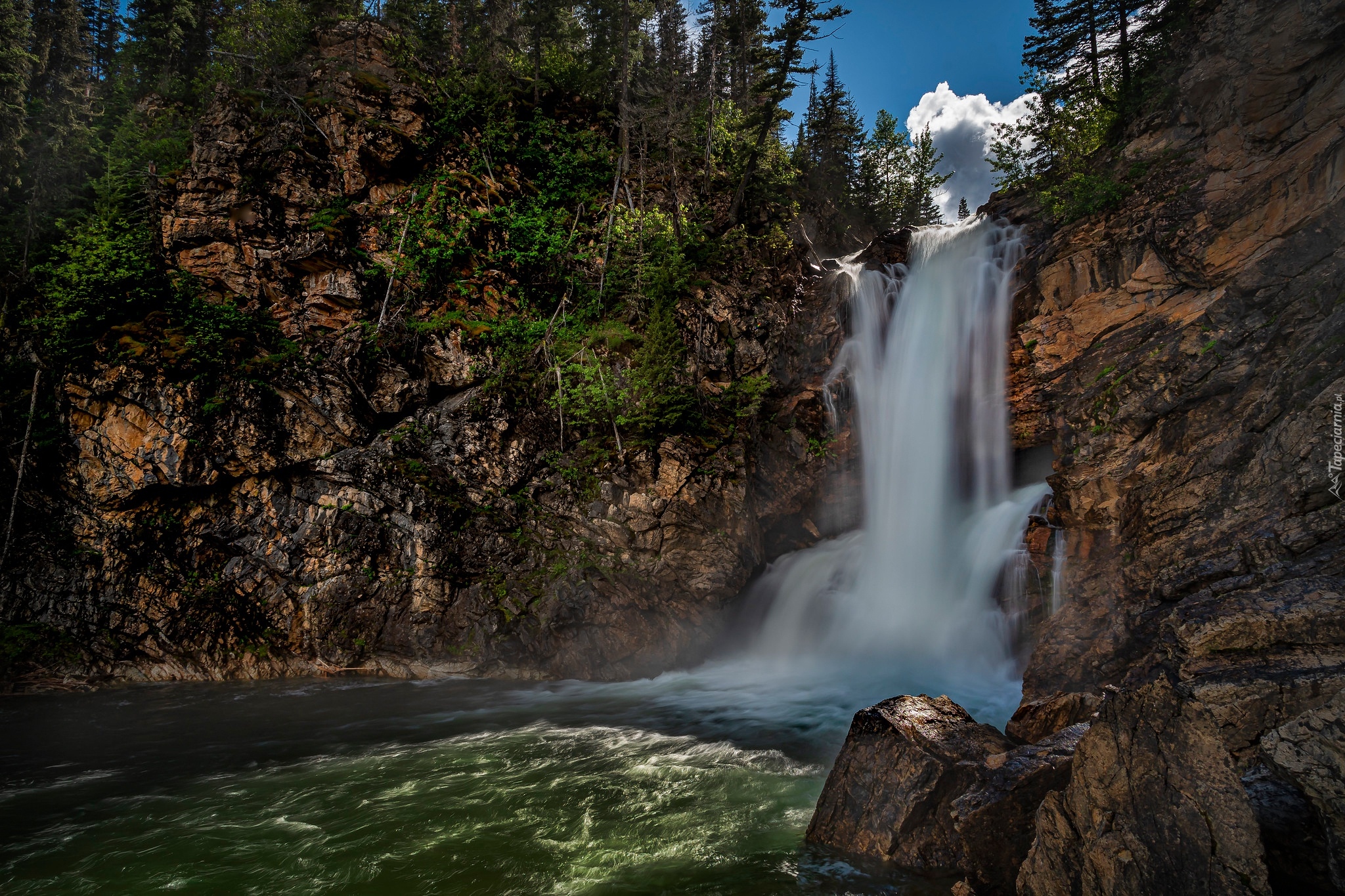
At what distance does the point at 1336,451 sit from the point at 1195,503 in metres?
1.92

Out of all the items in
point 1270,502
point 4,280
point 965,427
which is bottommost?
point 1270,502

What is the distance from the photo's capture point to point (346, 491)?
12.1 metres

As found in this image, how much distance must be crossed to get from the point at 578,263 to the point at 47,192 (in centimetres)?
1279

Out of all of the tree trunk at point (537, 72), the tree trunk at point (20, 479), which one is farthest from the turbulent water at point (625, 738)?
the tree trunk at point (537, 72)

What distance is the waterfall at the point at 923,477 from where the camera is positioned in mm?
12453

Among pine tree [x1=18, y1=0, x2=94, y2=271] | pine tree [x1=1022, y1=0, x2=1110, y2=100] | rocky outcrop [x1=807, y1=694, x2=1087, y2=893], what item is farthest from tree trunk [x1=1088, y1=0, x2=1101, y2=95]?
pine tree [x1=18, y1=0, x2=94, y2=271]

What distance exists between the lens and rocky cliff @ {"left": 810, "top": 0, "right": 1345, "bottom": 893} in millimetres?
3545

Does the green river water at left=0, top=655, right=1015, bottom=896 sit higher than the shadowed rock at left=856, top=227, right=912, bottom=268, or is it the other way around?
the shadowed rock at left=856, top=227, right=912, bottom=268

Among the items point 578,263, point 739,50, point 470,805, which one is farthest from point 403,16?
point 470,805

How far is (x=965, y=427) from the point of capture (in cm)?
1495

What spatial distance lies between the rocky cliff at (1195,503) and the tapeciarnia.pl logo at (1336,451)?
0.03 metres

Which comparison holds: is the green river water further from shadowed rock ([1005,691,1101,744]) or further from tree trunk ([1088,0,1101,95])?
tree trunk ([1088,0,1101,95])

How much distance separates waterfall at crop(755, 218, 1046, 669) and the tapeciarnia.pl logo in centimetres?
602

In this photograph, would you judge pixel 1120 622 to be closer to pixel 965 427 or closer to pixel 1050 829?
pixel 1050 829
